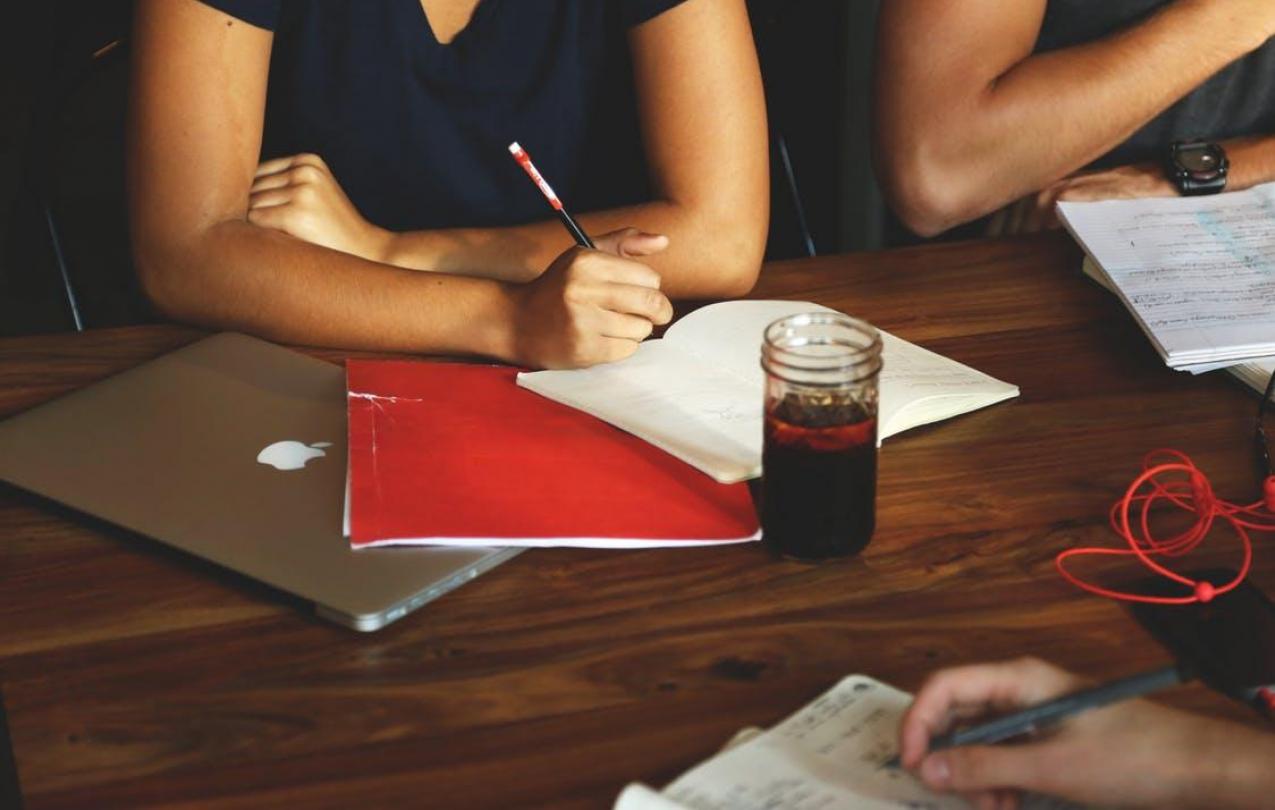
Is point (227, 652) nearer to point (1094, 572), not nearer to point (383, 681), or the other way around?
point (383, 681)

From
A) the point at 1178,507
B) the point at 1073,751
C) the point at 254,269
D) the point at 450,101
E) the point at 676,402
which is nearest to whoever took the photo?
the point at 1073,751

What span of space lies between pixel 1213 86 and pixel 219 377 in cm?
133

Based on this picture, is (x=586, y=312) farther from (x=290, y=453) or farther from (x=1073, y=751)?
(x=1073, y=751)

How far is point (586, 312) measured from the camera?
4.08 feet

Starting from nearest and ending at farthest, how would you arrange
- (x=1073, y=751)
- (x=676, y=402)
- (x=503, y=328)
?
(x=1073, y=751), (x=676, y=402), (x=503, y=328)

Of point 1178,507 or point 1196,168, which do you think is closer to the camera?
point 1178,507

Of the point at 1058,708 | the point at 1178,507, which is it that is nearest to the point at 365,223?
the point at 1178,507

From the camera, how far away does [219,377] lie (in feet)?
4.17

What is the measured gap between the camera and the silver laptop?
0.98 metres

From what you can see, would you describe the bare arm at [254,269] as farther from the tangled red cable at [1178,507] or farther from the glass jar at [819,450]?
the tangled red cable at [1178,507]

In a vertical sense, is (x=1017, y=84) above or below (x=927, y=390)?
above

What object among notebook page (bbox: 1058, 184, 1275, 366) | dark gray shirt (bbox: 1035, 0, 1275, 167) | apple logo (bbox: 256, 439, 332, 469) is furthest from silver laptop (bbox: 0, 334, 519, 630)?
dark gray shirt (bbox: 1035, 0, 1275, 167)

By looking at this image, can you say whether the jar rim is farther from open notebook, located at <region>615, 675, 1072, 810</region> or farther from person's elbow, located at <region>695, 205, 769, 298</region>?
person's elbow, located at <region>695, 205, 769, 298</region>

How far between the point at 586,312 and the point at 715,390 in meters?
0.13
